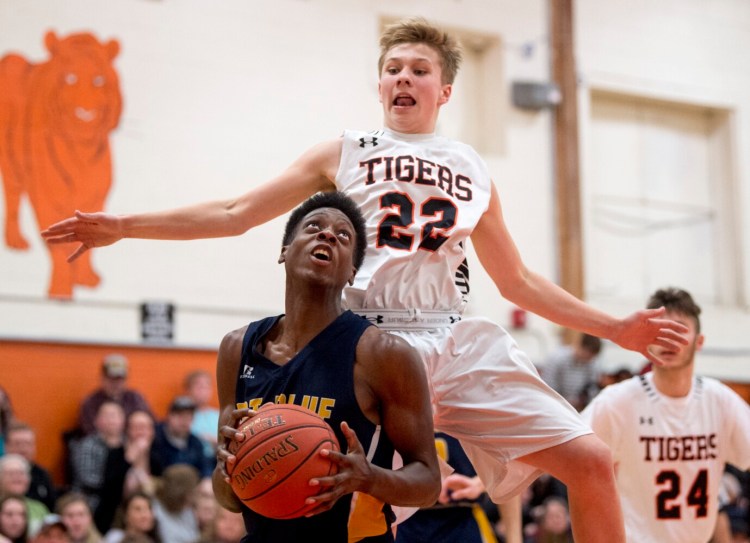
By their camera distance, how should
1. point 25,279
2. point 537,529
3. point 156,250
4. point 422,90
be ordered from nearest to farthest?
point 422,90
point 537,529
point 25,279
point 156,250

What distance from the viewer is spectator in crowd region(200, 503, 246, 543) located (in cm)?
962

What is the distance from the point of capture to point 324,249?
410 centimetres

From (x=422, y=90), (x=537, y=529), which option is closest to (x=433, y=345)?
(x=422, y=90)

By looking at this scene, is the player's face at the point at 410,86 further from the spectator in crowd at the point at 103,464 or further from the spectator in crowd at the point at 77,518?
the spectator in crowd at the point at 103,464

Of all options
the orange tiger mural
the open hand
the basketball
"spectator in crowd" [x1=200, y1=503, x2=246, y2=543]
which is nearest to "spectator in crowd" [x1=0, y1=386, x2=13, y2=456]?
Result: the orange tiger mural

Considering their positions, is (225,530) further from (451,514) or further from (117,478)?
(451,514)

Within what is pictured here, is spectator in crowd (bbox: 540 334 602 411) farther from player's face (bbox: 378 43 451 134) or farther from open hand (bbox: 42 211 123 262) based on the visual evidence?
open hand (bbox: 42 211 123 262)

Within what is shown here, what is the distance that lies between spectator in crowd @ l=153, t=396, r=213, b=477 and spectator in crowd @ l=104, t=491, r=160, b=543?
2.97 feet

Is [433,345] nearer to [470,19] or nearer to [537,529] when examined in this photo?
[537,529]

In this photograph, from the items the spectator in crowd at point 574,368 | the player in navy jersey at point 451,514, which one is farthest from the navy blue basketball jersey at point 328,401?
the spectator in crowd at point 574,368

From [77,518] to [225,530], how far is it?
4.37ft

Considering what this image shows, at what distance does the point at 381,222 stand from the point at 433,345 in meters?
0.58

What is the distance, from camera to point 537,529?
10.8m

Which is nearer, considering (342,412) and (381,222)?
(342,412)
